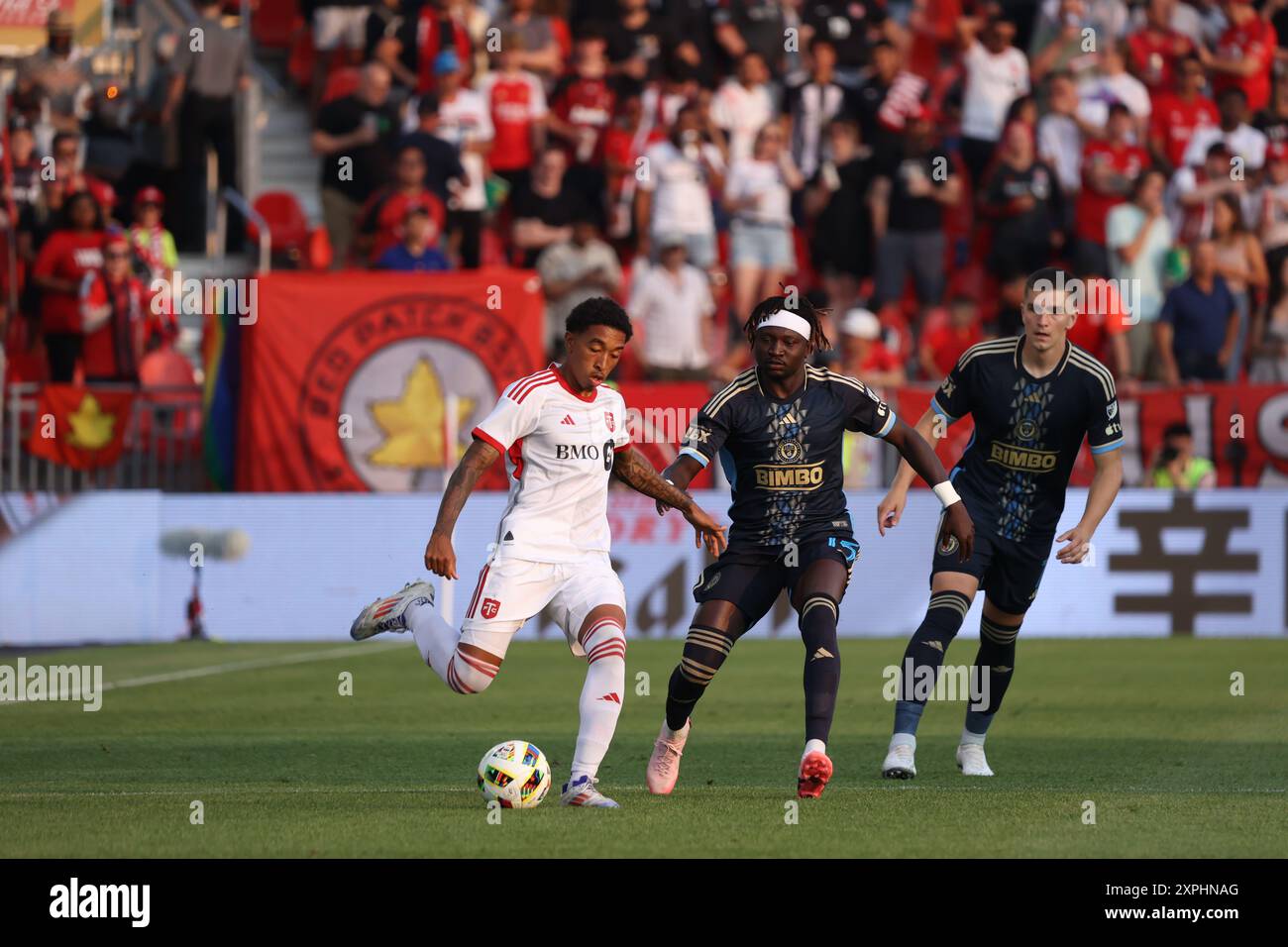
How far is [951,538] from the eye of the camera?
1104cm

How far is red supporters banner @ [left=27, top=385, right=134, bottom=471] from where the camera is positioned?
66.7ft

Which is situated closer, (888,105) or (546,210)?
(546,210)

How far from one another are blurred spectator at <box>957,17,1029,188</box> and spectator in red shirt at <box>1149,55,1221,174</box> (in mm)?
1535

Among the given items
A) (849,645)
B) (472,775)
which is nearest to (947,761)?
(472,775)

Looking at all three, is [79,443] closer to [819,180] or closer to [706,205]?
[706,205]

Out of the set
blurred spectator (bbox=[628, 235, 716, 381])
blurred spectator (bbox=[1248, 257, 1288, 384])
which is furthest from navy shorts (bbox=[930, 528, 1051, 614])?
blurred spectator (bbox=[1248, 257, 1288, 384])

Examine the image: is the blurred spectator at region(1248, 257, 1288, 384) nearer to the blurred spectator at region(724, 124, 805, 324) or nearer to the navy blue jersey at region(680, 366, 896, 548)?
the blurred spectator at region(724, 124, 805, 324)

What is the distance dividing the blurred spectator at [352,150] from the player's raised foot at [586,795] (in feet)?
45.6

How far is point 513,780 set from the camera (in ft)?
31.2

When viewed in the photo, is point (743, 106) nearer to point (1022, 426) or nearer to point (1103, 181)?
point (1103, 181)

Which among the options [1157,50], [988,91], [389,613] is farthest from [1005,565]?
[1157,50]

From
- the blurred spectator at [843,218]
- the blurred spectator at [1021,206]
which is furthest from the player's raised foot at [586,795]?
the blurred spectator at [1021,206]

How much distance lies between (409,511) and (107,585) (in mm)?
2820

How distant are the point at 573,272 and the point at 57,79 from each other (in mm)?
6233
